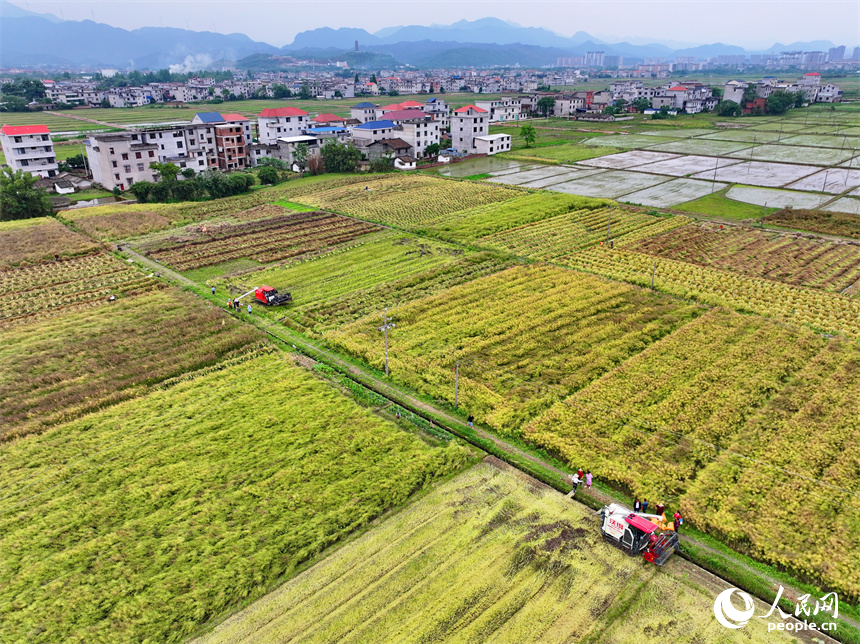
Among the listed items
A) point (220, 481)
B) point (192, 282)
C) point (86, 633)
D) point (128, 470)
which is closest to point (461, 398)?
point (220, 481)

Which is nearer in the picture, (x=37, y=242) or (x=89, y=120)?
(x=37, y=242)

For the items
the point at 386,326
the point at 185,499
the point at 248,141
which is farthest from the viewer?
the point at 248,141

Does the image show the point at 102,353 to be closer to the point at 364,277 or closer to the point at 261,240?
the point at 364,277

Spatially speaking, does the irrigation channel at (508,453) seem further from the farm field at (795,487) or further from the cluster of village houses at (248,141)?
the cluster of village houses at (248,141)

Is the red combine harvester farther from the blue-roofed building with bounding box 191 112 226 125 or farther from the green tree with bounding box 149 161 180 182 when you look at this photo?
the blue-roofed building with bounding box 191 112 226 125

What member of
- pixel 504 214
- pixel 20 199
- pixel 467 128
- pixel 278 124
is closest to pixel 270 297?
pixel 504 214

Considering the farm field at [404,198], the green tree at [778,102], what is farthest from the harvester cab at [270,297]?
the green tree at [778,102]
